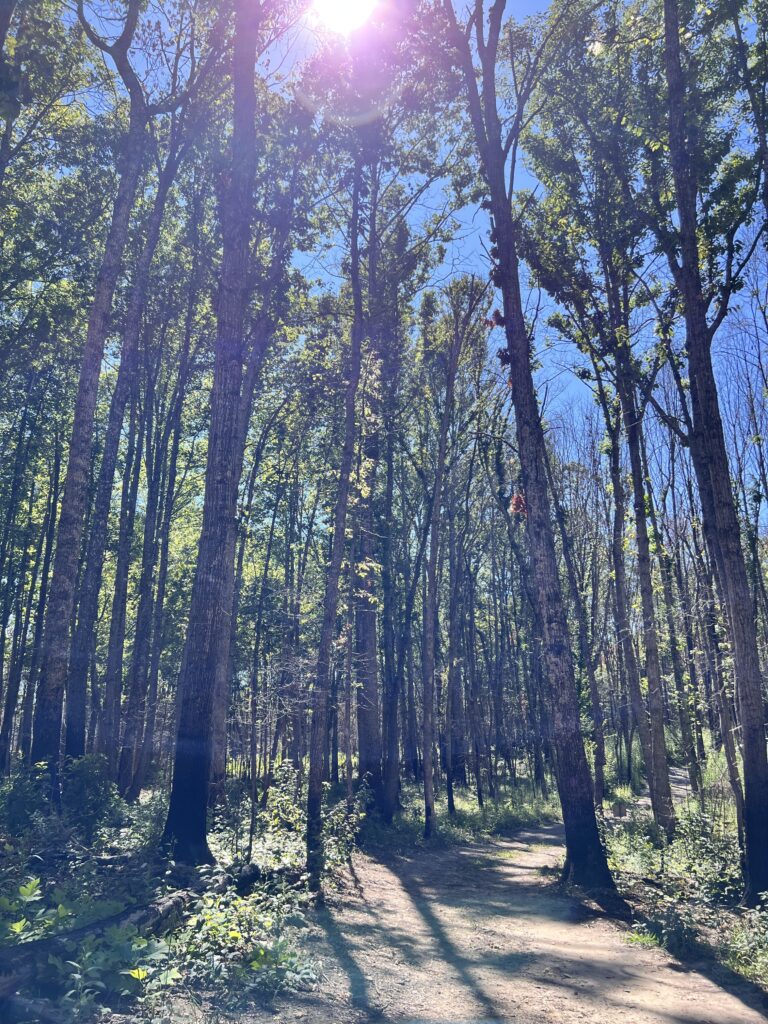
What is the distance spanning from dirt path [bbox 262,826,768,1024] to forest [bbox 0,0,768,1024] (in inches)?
2.3

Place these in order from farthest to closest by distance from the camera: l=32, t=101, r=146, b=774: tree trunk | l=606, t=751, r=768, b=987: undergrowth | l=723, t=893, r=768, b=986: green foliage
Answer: l=32, t=101, r=146, b=774: tree trunk, l=606, t=751, r=768, b=987: undergrowth, l=723, t=893, r=768, b=986: green foliage

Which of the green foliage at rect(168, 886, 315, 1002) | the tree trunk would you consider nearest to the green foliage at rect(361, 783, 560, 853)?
the tree trunk

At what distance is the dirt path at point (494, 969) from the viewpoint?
5.35 m

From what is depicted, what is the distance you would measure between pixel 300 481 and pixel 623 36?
15416 mm

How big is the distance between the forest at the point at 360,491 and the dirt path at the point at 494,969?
0.06 meters

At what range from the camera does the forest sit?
6515 mm

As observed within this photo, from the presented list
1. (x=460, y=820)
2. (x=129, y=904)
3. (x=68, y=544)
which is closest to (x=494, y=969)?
(x=129, y=904)

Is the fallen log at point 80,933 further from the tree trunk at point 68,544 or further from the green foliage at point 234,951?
the tree trunk at point 68,544

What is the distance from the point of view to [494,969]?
6629 millimetres

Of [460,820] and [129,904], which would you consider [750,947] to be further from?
[460,820]

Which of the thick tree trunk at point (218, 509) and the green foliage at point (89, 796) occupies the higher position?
the thick tree trunk at point (218, 509)

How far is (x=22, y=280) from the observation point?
15.5 meters

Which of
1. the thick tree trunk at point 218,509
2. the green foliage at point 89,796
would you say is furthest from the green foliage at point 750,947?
the green foliage at point 89,796

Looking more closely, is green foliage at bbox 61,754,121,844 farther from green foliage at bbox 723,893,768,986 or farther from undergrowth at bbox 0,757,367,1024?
green foliage at bbox 723,893,768,986
